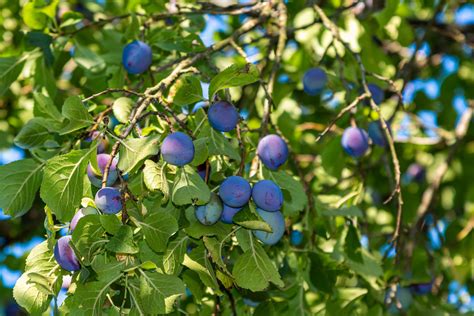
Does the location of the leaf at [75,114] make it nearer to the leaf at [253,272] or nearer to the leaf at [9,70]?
→ the leaf at [253,272]

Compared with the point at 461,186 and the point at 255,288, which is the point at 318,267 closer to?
the point at 255,288

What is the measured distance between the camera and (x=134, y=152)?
5.15 feet

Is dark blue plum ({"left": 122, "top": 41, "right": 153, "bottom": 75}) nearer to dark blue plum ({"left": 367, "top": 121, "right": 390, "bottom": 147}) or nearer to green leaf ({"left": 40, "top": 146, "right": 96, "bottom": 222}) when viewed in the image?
green leaf ({"left": 40, "top": 146, "right": 96, "bottom": 222})

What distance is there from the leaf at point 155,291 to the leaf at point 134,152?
0.21m

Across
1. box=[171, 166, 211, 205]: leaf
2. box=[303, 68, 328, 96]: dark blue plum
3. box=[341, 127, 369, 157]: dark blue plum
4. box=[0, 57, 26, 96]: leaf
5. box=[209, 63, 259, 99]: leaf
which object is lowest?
box=[341, 127, 369, 157]: dark blue plum

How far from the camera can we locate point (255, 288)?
1689 mm

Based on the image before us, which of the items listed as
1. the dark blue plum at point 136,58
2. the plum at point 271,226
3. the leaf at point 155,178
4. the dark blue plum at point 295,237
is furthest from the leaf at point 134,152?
the dark blue plum at point 295,237

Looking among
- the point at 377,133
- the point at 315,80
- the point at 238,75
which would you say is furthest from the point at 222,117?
the point at 377,133

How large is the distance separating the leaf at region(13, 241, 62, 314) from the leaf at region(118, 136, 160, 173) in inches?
9.8

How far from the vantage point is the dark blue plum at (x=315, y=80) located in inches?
101

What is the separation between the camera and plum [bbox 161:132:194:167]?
1546 mm

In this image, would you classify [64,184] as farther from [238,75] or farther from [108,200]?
[238,75]

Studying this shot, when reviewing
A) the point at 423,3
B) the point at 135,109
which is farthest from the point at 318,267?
the point at 423,3

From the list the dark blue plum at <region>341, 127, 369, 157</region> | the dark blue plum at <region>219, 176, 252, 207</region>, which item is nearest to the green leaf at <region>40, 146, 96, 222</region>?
the dark blue plum at <region>219, 176, 252, 207</region>
